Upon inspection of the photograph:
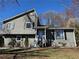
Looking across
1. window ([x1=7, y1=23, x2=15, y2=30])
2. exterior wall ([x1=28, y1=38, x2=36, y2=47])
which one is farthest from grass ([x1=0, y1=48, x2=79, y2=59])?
window ([x1=7, y1=23, x2=15, y2=30])

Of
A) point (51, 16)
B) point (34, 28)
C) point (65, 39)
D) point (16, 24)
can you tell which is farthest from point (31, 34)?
point (51, 16)

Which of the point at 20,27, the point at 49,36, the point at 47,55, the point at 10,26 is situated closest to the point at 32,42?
the point at 49,36

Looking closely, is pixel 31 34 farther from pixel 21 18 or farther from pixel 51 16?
pixel 51 16

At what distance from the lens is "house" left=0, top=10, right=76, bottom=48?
1382 inches

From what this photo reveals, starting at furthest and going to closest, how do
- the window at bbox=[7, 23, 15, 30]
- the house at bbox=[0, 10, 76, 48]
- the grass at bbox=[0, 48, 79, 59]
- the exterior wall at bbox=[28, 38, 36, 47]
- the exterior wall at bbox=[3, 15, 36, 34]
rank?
the window at bbox=[7, 23, 15, 30] → the exterior wall at bbox=[3, 15, 36, 34] → the house at bbox=[0, 10, 76, 48] → the exterior wall at bbox=[28, 38, 36, 47] → the grass at bbox=[0, 48, 79, 59]

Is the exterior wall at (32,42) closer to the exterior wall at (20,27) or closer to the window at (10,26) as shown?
the exterior wall at (20,27)

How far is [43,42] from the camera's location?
34.1 meters

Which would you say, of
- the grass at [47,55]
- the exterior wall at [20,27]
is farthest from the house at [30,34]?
the grass at [47,55]

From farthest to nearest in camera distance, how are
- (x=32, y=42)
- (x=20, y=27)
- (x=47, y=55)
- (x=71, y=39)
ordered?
(x=20, y=27) → (x=71, y=39) → (x=32, y=42) → (x=47, y=55)

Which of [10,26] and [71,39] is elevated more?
[10,26]

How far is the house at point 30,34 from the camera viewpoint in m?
35.1

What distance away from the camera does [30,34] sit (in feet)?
118

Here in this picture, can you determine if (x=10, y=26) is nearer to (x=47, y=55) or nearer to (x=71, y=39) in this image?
(x=71, y=39)

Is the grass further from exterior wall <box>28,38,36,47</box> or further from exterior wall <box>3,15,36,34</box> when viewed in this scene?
exterior wall <box>3,15,36,34</box>
